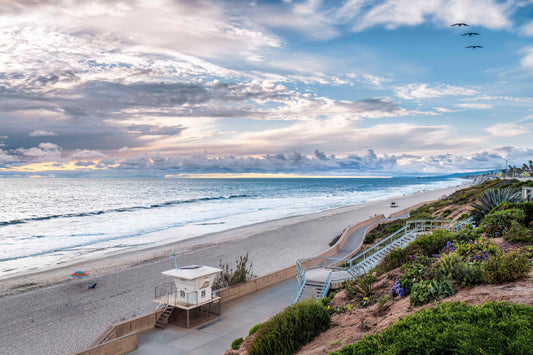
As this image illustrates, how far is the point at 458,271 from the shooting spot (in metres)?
9.91

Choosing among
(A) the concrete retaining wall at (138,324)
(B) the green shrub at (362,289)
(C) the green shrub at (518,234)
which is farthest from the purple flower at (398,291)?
(A) the concrete retaining wall at (138,324)

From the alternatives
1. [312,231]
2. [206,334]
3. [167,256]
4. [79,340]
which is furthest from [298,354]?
[312,231]

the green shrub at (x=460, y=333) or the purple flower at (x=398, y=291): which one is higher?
the green shrub at (x=460, y=333)

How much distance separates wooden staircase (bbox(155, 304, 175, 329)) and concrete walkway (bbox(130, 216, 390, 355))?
0.23m

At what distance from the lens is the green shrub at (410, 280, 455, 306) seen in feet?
30.2

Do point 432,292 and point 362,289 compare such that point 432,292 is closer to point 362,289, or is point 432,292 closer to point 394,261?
point 362,289

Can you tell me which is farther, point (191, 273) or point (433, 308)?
point (191, 273)

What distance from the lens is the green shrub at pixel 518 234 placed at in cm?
1327

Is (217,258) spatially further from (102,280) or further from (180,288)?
(180,288)

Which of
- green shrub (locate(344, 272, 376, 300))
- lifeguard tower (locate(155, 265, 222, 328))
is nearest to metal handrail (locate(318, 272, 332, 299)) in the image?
green shrub (locate(344, 272, 376, 300))

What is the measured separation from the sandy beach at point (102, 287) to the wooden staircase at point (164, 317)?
351 centimetres

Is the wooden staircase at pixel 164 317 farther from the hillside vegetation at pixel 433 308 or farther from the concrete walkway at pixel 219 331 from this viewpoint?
the hillside vegetation at pixel 433 308

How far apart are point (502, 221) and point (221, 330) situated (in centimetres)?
1314

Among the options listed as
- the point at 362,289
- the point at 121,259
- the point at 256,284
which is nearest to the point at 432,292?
the point at 362,289
